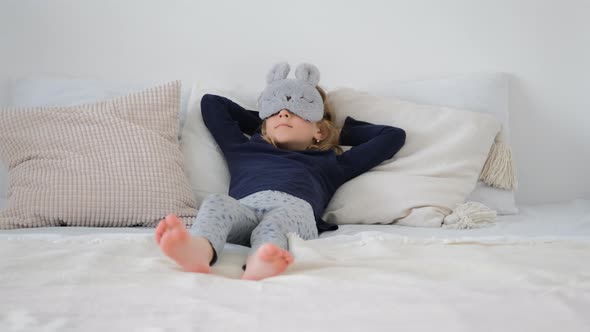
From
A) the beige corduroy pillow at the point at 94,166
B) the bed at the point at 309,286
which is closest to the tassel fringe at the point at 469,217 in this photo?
the bed at the point at 309,286

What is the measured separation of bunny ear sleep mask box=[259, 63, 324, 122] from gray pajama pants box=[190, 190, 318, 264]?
0.30 meters

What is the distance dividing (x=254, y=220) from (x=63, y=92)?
83 cm

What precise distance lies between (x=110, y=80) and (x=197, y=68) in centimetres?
27

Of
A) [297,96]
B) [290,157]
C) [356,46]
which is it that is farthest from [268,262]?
[356,46]

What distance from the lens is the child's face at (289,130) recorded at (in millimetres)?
1836

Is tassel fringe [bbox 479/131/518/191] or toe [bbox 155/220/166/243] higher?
toe [bbox 155/220/166/243]

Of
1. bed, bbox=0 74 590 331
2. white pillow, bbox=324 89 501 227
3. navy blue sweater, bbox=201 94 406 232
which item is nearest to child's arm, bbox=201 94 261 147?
navy blue sweater, bbox=201 94 406 232

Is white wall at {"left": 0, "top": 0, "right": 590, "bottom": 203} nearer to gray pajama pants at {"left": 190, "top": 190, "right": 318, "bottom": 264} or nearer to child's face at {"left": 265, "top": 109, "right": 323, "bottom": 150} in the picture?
child's face at {"left": 265, "top": 109, "right": 323, "bottom": 150}

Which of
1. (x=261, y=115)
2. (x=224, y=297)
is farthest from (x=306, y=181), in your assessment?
(x=224, y=297)

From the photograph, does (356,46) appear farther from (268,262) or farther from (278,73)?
(268,262)

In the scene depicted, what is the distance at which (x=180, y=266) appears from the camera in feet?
3.66

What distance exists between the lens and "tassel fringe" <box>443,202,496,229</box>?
5.80ft

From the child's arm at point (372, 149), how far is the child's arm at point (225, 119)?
0.28 metres

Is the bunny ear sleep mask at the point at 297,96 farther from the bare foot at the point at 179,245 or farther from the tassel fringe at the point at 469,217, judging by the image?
the bare foot at the point at 179,245
